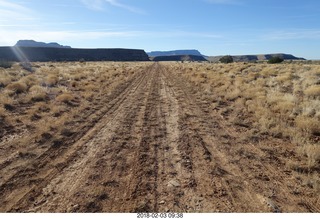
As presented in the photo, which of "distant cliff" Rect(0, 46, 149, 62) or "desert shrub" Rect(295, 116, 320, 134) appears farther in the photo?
"distant cliff" Rect(0, 46, 149, 62)

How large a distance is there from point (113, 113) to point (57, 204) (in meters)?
7.34

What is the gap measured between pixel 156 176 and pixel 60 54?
472 ft

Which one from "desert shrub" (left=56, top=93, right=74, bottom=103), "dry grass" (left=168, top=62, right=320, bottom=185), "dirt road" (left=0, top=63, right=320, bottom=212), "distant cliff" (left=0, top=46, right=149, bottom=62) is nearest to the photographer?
"dirt road" (left=0, top=63, right=320, bottom=212)

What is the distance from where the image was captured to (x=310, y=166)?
6.43 meters

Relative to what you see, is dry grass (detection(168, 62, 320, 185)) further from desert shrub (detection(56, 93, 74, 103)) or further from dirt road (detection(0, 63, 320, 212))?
desert shrub (detection(56, 93, 74, 103))

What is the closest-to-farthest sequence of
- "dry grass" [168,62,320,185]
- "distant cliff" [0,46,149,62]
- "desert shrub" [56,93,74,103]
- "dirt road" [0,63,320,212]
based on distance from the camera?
"dirt road" [0,63,320,212] < "dry grass" [168,62,320,185] < "desert shrub" [56,93,74,103] < "distant cliff" [0,46,149,62]

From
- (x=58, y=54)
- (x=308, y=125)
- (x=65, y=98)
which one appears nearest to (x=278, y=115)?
(x=308, y=125)

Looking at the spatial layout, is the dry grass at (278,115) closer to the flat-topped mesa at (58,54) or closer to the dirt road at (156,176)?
the dirt road at (156,176)

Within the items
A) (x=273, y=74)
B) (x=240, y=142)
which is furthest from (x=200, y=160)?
(x=273, y=74)

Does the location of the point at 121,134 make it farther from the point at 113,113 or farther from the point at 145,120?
the point at 113,113

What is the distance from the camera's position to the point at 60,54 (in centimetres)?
13725

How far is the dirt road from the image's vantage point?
489 centimetres

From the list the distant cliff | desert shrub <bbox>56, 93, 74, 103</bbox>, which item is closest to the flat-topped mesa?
the distant cliff

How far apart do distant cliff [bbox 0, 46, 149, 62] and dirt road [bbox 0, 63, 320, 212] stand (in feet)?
364
